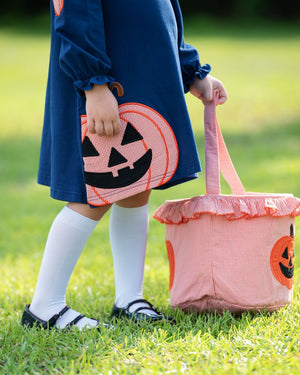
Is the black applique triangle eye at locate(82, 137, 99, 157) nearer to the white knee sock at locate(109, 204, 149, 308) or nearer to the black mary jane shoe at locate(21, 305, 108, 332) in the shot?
the white knee sock at locate(109, 204, 149, 308)

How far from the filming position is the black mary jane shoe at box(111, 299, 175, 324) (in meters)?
1.89

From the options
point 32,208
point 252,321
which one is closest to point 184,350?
point 252,321

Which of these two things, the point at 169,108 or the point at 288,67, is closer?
the point at 169,108

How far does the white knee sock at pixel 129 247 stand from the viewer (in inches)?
78.4

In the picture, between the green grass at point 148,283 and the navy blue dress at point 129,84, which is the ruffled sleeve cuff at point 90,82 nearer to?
the navy blue dress at point 129,84

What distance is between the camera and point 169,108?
5.77 ft

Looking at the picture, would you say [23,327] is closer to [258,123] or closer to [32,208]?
[32,208]

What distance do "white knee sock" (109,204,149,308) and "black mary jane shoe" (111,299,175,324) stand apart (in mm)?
22

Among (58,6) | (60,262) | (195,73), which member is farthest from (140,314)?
(58,6)

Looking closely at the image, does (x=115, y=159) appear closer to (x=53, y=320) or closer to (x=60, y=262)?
(x=60, y=262)

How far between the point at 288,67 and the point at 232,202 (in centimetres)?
1302

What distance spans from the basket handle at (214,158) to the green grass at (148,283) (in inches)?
17.1

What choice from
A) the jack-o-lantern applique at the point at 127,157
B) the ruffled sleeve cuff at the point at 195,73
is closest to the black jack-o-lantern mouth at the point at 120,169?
the jack-o-lantern applique at the point at 127,157

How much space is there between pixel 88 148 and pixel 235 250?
0.57 meters
